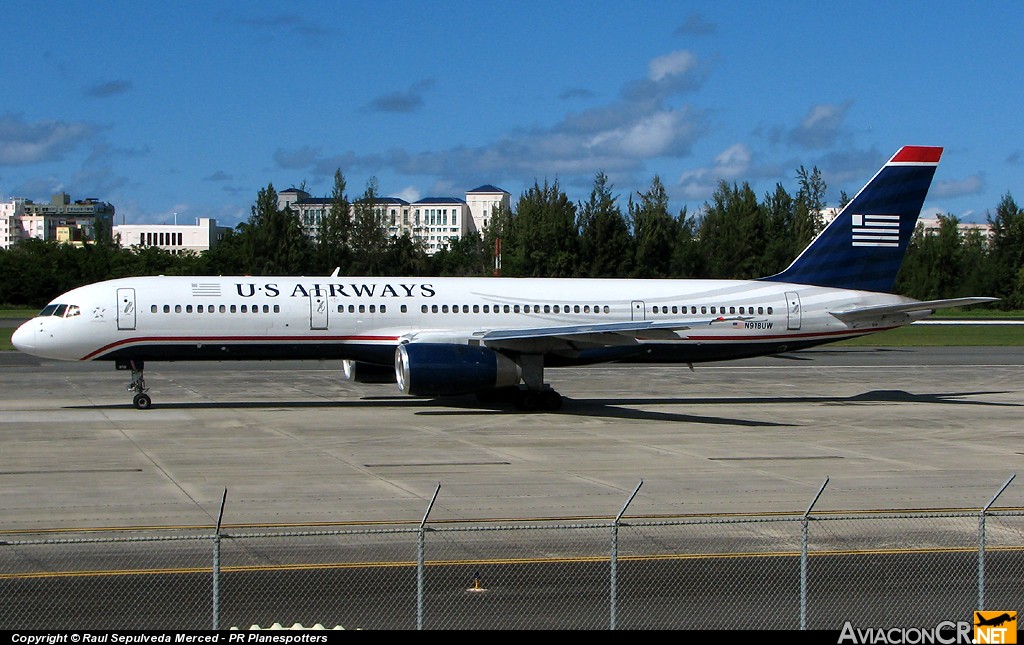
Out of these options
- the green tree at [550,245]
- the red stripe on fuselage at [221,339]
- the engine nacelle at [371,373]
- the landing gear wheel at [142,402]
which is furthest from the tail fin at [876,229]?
the green tree at [550,245]

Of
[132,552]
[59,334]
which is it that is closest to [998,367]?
[59,334]

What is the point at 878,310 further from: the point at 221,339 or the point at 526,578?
the point at 526,578

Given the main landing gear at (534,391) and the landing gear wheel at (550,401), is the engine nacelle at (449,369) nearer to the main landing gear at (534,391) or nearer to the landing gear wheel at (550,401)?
the main landing gear at (534,391)

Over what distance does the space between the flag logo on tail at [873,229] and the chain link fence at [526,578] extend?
2161 cm

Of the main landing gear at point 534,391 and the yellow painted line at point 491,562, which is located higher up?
the main landing gear at point 534,391

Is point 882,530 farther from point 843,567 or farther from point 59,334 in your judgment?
point 59,334

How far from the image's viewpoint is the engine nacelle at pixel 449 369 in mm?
30500

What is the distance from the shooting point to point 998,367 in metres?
52.1

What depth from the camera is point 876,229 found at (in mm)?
37812

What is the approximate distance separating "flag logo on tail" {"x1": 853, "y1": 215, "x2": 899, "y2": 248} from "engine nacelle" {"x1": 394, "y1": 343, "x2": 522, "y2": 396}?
13.4 meters

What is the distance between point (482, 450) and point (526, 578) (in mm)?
11410

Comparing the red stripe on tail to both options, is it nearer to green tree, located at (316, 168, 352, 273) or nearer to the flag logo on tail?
the flag logo on tail

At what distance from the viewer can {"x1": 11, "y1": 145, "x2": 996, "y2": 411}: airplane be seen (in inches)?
1262

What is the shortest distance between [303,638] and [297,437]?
1921cm
